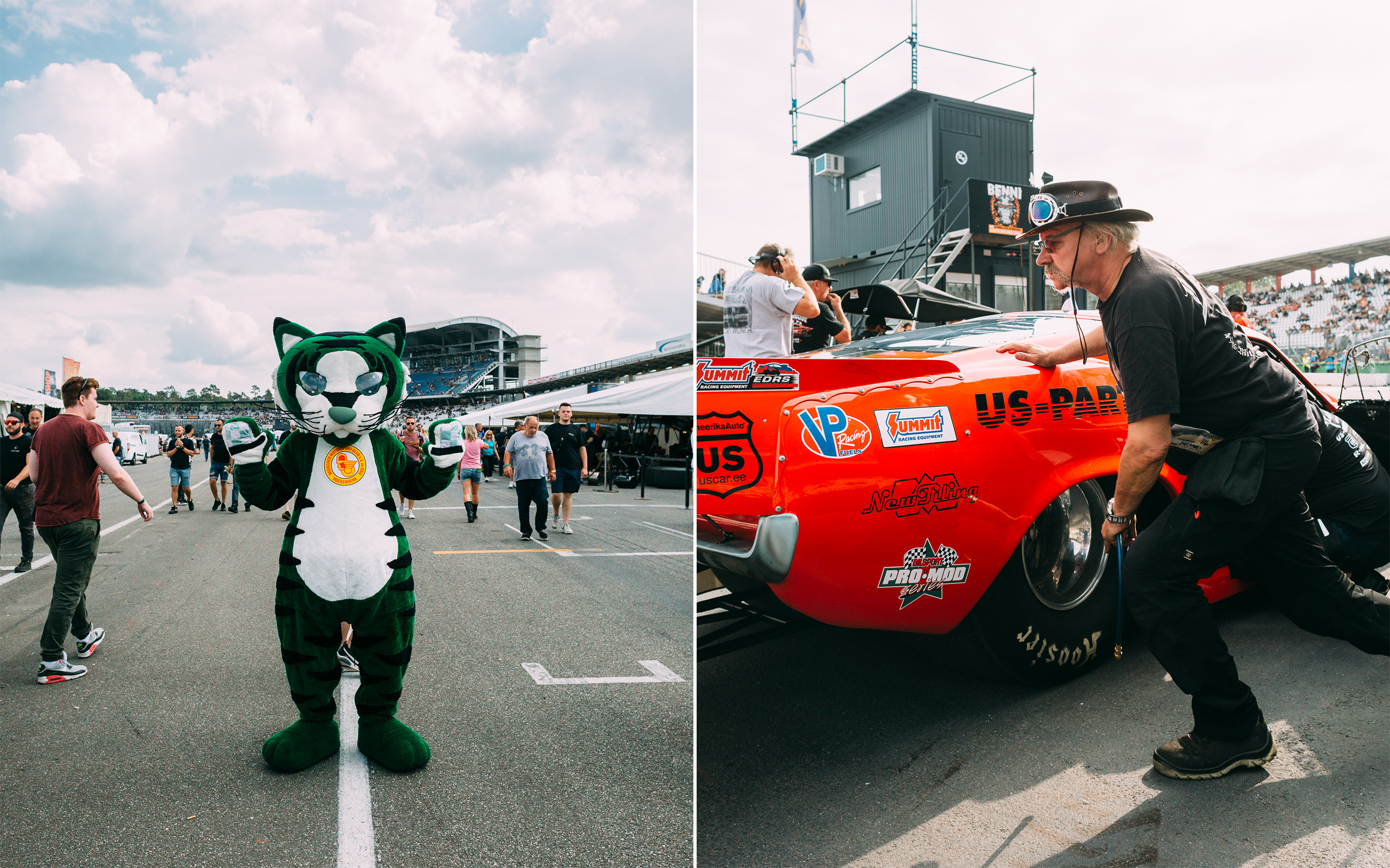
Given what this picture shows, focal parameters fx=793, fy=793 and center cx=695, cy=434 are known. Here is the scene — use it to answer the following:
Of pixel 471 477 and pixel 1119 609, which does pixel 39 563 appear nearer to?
pixel 471 477

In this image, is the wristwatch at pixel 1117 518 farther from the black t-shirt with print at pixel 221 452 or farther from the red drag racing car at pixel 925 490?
the black t-shirt with print at pixel 221 452

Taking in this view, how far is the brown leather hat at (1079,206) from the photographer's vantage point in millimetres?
1874

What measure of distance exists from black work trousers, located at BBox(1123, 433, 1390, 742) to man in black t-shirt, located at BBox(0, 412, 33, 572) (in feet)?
22.5

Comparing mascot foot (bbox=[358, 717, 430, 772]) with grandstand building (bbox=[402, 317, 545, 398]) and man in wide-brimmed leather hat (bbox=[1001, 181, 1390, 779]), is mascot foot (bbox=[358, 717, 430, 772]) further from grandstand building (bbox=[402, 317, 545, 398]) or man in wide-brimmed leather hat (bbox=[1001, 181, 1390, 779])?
man in wide-brimmed leather hat (bbox=[1001, 181, 1390, 779])

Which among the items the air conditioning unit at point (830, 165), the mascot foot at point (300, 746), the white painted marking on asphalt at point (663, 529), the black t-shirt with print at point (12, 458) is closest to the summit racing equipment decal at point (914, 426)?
the mascot foot at point (300, 746)

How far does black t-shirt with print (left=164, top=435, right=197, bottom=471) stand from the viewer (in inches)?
314

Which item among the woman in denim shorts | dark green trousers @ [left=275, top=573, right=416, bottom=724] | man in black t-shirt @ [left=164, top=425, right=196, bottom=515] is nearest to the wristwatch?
dark green trousers @ [left=275, top=573, right=416, bottom=724]

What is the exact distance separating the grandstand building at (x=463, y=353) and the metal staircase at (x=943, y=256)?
5.76 metres

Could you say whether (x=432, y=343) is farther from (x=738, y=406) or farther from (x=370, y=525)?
(x=738, y=406)

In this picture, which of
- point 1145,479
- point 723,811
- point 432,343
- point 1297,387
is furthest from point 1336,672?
point 432,343

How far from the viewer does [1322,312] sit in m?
4.50

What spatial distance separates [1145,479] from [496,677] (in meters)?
2.81

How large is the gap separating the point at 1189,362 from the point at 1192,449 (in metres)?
0.25

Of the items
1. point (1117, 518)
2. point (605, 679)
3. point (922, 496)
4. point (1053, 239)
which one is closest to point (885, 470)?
point (922, 496)
